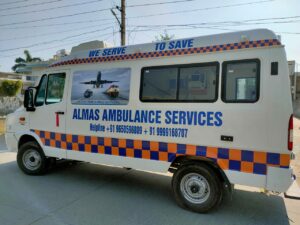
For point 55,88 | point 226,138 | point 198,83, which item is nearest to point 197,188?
point 226,138

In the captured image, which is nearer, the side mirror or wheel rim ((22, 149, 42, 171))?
the side mirror

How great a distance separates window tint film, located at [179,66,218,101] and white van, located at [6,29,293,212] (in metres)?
0.02

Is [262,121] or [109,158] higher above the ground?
[262,121]

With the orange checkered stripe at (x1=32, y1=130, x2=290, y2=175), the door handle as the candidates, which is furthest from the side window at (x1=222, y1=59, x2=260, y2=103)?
the orange checkered stripe at (x1=32, y1=130, x2=290, y2=175)

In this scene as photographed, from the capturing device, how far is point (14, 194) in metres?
4.67

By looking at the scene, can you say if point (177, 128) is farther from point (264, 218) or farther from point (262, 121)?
point (264, 218)

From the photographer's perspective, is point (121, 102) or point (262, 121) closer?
point (262, 121)

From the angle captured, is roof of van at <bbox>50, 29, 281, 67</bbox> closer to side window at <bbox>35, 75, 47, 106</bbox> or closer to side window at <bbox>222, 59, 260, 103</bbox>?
side window at <bbox>222, 59, 260, 103</bbox>

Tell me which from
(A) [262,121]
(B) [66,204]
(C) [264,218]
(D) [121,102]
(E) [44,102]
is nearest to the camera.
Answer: (A) [262,121]

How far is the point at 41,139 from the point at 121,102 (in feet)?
7.03

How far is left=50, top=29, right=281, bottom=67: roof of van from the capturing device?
3.63m

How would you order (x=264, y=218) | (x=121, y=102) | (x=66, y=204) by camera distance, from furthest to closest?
(x=121, y=102), (x=66, y=204), (x=264, y=218)

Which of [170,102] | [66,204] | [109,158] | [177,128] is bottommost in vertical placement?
[66,204]

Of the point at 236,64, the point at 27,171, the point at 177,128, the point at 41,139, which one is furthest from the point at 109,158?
the point at 236,64
